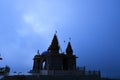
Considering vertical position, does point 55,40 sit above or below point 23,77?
above

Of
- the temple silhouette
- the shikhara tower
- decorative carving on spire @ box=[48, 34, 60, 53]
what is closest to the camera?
the temple silhouette

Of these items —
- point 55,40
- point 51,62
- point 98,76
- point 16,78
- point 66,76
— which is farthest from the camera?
point 55,40

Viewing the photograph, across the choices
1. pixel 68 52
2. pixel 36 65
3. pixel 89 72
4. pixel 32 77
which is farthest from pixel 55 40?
pixel 32 77

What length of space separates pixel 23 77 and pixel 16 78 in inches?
37.1

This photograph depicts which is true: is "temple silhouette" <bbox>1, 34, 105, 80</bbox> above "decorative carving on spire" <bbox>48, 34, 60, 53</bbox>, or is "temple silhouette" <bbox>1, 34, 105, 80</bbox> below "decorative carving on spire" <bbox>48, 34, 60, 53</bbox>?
below

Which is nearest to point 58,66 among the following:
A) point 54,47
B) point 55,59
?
point 55,59

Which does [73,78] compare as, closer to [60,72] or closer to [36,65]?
[60,72]

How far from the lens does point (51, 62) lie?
4175cm

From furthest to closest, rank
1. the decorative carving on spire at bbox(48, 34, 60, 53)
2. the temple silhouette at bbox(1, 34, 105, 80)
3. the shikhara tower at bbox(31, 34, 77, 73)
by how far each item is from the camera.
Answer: the decorative carving on spire at bbox(48, 34, 60, 53), the shikhara tower at bbox(31, 34, 77, 73), the temple silhouette at bbox(1, 34, 105, 80)

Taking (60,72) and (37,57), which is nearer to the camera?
(60,72)

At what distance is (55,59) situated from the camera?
42.3m

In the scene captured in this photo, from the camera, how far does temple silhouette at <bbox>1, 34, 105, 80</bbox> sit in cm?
3134

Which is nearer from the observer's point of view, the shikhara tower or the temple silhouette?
the temple silhouette

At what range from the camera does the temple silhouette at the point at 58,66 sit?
31339 millimetres
